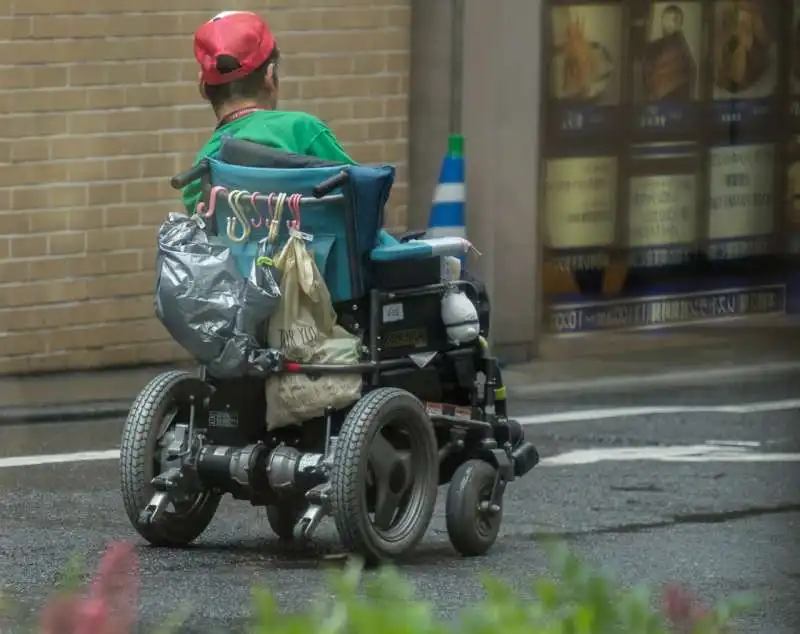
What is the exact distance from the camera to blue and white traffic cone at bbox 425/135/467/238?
11906 mm

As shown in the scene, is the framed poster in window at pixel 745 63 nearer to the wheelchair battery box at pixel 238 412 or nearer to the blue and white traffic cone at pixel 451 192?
the blue and white traffic cone at pixel 451 192

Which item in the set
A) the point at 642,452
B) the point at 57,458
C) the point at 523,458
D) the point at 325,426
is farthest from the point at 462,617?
the point at 642,452

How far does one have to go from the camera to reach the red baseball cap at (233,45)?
667 cm

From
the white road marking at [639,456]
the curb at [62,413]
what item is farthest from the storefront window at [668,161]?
the curb at [62,413]

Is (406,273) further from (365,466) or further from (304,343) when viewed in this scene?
(365,466)

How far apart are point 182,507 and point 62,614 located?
4234 millimetres

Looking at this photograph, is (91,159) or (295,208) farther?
(91,159)

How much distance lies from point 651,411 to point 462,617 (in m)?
7.78

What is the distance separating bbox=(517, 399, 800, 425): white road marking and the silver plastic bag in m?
3.89

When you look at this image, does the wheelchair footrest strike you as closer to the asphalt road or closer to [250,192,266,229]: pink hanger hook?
the asphalt road

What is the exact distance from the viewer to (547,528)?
7.64m

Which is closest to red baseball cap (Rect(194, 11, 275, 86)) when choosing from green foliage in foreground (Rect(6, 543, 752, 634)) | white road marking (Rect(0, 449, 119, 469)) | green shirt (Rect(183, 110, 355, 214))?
green shirt (Rect(183, 110, 355, 214))

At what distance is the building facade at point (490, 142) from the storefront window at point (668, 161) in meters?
0.01

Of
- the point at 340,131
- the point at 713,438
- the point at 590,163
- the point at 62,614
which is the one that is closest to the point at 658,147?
the point at 590,163
